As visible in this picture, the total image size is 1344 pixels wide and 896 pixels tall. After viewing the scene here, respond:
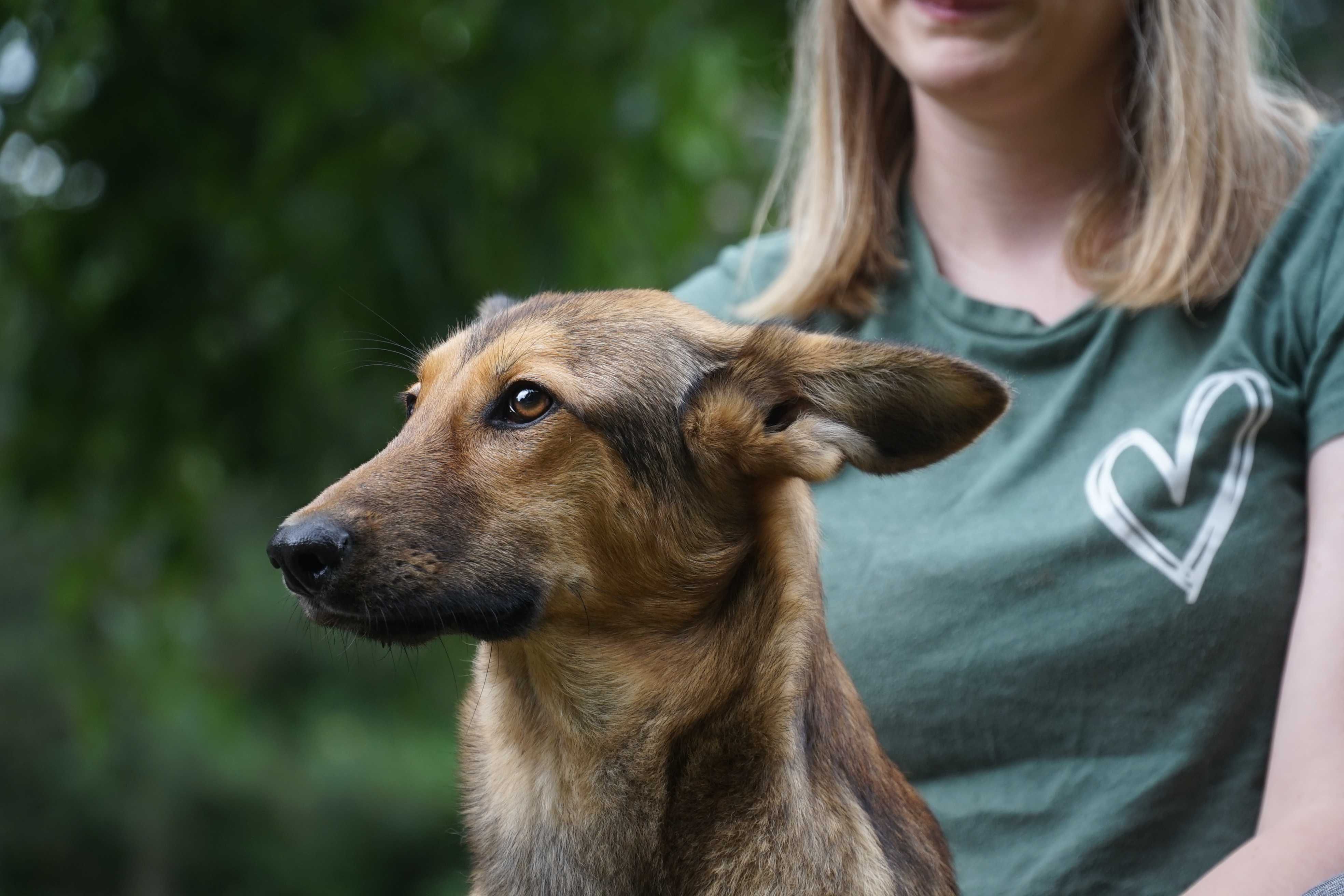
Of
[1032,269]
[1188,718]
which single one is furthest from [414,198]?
[1188,718]

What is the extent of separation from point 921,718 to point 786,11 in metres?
3.29

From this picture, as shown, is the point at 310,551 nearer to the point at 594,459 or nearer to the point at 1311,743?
the point at 594,459

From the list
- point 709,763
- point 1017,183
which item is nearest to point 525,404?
point 709,763

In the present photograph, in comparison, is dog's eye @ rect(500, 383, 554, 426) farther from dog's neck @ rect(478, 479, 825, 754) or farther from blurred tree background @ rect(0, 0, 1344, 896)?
blurred tree background @ rect(0, 0, 1344, 896)

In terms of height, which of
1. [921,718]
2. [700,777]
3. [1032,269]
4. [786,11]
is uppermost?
[786,11]

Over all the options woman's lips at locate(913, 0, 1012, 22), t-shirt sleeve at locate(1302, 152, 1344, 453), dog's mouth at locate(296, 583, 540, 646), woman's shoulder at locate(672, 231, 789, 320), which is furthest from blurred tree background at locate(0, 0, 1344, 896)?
t-shirt sleeve at locate(1302, 152, 1344, 453)

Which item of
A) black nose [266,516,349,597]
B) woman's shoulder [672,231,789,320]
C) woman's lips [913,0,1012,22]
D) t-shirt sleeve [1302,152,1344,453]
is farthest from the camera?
woman's shoulder [672,231,789,320]

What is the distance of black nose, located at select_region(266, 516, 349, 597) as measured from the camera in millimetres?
2588

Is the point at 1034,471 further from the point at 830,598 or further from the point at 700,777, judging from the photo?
the point at 700,777

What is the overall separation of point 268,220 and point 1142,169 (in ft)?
9.06

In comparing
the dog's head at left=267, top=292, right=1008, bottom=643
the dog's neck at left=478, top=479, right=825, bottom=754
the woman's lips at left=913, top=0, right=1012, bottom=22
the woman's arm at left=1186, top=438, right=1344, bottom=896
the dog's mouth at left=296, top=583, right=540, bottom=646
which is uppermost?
the woman's lips at left=913, top=0, right=1012, bottom=22

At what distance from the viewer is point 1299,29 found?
8234 millimetres

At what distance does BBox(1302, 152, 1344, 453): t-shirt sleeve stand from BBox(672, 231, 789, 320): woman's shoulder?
61.7 inches

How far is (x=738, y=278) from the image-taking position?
4.24 meters
